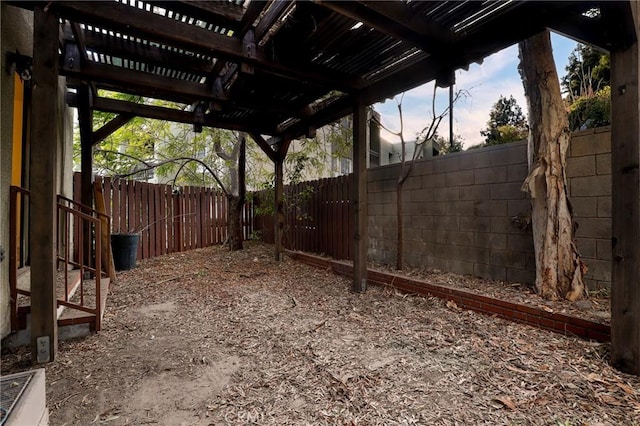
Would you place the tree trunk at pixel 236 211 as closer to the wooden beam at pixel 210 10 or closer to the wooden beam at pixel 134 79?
the wooden beam at pixel 134 79

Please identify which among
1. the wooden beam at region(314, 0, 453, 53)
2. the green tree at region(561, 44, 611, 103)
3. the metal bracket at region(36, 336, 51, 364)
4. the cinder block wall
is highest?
the green tree at region(561, 44, 611, 103)

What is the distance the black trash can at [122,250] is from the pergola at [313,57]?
4.40ft

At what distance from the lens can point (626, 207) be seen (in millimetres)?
1977

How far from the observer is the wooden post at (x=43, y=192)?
7.23 ft

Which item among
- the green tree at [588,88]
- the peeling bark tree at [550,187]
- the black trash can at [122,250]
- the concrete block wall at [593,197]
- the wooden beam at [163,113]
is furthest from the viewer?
the black trash can at [122,250]

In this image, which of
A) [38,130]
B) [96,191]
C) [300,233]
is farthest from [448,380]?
[96,191]

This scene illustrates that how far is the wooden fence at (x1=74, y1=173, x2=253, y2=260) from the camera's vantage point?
619 centimetres

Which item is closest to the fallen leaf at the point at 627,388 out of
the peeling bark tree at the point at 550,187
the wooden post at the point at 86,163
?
the peeling bark tree at the point at 550,187

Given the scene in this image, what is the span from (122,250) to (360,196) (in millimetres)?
4419

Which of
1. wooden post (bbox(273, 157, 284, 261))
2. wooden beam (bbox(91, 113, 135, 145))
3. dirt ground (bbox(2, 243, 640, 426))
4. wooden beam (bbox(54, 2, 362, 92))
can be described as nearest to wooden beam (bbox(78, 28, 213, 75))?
wooden beam (bbox(54, 2, 362, 92))

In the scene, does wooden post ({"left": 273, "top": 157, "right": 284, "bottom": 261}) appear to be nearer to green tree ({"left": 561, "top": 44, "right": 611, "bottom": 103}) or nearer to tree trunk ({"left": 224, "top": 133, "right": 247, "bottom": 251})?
tree trunk ({"left": 224, "top": 133, "right": 247, "bottom": 251})

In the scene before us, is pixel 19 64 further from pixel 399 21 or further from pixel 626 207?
pixel 626 207

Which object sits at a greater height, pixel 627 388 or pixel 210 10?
pixel 210 10

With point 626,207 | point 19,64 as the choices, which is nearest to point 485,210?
point 626,207
